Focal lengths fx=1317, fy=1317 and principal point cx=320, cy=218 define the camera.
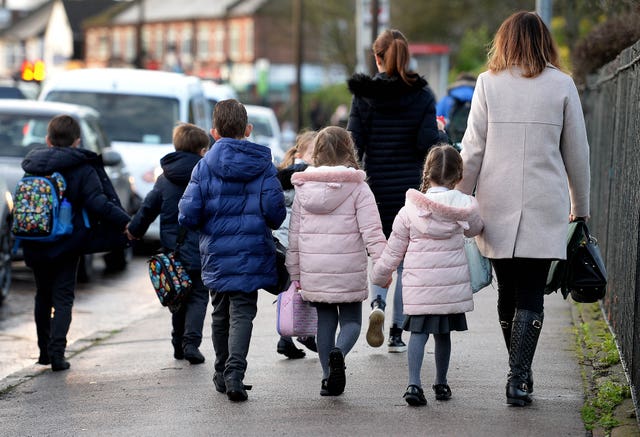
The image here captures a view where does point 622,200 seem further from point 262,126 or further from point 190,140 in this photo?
point 262,126

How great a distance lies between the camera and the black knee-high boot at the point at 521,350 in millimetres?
6398

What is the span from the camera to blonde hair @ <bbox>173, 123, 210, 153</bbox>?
8.17 metres

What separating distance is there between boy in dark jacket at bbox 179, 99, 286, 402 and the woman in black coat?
1391mm

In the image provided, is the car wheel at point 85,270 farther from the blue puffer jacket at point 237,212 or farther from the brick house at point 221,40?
the brick house at point 221,40

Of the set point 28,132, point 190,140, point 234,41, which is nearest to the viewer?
point 190,140

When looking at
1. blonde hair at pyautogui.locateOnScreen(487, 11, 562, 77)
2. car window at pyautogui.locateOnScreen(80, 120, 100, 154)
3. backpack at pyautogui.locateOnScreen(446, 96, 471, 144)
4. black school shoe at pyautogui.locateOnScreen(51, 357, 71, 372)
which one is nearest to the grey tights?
blonde hair at pyautogui.locateOnScreen(487, 11, 562, 77)

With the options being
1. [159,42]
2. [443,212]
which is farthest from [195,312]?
[159,42]

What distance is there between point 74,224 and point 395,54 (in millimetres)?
2281

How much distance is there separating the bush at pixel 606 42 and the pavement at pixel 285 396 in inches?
130

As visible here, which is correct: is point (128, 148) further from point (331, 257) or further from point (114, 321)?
point (331, 257)

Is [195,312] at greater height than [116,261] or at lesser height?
greater

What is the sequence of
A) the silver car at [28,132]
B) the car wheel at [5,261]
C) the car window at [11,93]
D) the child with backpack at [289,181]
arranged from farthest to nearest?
the car window at [11,93] → the silver car at [28,132] → the car wheel at [5,261] → the child with backpack at [289,181]

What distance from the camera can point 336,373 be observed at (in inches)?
265

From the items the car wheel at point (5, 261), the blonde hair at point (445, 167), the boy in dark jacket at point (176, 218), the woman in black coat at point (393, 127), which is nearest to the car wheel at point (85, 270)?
the car wheel at point (5, 261)
